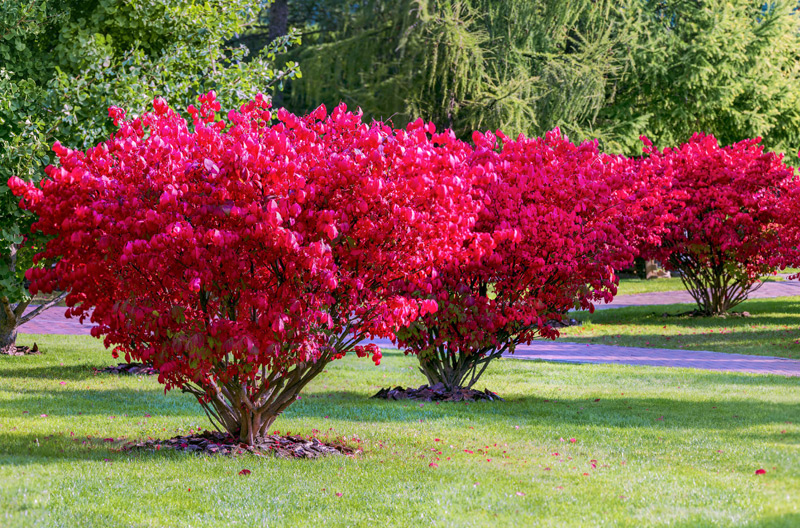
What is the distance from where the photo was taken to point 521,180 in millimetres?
8633

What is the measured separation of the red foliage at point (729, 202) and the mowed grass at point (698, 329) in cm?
139

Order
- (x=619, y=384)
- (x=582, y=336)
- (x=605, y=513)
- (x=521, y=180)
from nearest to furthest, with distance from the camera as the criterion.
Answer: (x=605, y=513)
(x=521, y=180)
(x=619, y=384)
(x=582, y=336)

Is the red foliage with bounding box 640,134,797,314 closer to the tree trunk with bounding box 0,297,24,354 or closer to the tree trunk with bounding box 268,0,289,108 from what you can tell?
the tree trunk with bounding box 0,297,24,354

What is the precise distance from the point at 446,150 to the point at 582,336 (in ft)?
38.5

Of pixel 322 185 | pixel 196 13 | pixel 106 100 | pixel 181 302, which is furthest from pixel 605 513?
pixel 196 13

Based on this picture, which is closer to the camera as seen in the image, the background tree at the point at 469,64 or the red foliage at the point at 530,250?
the red foliage at the point at 530,250

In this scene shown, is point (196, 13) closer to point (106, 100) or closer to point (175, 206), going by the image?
point (106, 100)

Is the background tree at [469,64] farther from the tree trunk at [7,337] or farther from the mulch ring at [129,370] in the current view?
the tree trunk at [7,337]

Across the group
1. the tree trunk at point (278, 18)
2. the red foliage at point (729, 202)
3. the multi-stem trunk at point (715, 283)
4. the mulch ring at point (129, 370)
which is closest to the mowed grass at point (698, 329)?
the multi-stem trunk at point (715, 283)

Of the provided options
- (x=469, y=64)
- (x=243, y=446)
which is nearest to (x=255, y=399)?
(x=243, y=446)

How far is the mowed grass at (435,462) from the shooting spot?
501 cm

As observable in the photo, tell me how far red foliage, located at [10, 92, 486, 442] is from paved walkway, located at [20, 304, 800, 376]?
25.8 feet

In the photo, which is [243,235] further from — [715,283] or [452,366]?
[715,283]

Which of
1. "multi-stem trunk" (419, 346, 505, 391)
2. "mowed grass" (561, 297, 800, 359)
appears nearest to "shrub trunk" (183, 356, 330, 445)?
"multi-stem trunk" (419, 346, 505, 391)
